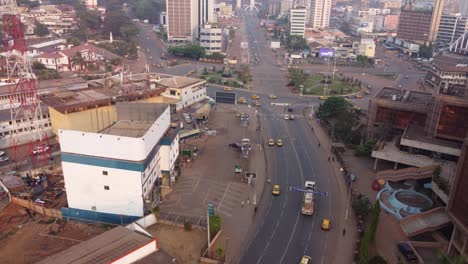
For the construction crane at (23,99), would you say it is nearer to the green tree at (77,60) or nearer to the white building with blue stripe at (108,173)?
the white building with blue stripe at (108,173)

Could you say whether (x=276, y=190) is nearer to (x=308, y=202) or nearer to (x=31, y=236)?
(x=308, y=202)

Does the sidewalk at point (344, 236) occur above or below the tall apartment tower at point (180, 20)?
below

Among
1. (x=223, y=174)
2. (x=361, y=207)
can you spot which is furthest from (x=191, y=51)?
(x=361, y=207)

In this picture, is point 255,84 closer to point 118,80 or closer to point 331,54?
point 118,80

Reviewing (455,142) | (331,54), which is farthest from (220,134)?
(331,54)

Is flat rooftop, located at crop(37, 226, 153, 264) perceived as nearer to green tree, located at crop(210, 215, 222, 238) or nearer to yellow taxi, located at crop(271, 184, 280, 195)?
green tree, located at crop(210, 215, 222, 238)

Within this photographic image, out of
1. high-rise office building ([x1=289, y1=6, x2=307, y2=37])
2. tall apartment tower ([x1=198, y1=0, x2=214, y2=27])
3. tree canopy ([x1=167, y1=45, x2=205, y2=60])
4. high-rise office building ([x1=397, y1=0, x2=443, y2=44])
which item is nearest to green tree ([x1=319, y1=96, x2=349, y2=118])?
tree canopy ([x1=167, y1=45, x2=205, y2=60])

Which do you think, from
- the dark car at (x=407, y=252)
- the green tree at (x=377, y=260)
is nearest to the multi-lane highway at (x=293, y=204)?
the green tree at (x=377, y=260)
